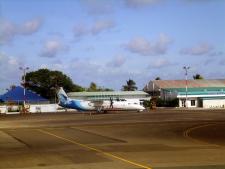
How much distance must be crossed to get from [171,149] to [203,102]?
98.6m

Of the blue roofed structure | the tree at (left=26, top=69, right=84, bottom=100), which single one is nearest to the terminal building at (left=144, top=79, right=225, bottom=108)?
the tree at (left=26, top=69, right=84, bottom=100)

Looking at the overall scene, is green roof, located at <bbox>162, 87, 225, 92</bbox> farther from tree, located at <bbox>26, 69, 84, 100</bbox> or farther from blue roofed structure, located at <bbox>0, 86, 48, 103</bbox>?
blue roofed structure, located at <bbox>0, 86, 48, 103</bbox>

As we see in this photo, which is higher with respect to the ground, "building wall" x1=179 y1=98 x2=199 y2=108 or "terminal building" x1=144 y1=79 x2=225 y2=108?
"terminal building" x1=144 y1=79 x2=225 y2=108

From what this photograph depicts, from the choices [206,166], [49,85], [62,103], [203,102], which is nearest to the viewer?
[206,166]

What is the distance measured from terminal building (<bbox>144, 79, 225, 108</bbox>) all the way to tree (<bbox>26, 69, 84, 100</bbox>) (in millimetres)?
26266

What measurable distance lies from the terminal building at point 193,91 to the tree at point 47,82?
26.3 meters

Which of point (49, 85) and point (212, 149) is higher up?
point (49, 85)

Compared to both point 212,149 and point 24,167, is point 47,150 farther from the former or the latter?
point 212,149

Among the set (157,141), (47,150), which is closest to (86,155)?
(47,150)

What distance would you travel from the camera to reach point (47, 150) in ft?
78.4

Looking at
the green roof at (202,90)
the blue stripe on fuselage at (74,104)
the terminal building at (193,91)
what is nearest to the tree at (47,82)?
the terminal building at (193,91)

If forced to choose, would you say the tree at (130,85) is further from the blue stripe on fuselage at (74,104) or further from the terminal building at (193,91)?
the blue stripe on fuselage at (74,104)

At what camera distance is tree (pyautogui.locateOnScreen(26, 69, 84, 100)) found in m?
150

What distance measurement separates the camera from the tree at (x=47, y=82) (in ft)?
492
